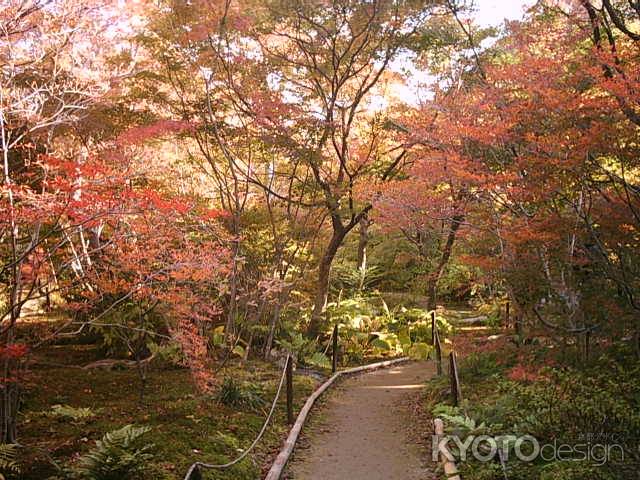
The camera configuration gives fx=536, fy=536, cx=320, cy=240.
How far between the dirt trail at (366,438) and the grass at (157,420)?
56 cm

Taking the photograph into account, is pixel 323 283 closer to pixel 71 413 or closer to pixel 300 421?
pixel 300 421

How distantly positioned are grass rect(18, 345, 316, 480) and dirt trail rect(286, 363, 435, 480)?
1.82 feet

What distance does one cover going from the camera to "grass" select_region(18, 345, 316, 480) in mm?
6184

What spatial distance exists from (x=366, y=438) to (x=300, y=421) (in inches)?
39.9

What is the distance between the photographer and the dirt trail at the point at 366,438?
6230 millimetres

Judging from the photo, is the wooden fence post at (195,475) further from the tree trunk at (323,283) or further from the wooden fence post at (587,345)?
the tree trunk at (323,283)

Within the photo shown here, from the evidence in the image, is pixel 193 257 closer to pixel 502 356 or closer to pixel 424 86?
pixel 502 356

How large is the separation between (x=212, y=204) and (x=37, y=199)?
1007 centimetres

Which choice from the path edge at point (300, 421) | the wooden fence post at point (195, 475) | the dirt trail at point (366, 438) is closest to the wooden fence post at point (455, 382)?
the dirt trail at point (366, 438)

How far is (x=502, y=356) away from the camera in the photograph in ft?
32.5

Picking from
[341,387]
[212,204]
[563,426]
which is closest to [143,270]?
[341,387]

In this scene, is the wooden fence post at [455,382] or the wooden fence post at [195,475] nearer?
the wooden fence post at [195,475]

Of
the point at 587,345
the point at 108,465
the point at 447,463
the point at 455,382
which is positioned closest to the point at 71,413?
the point at 108,465

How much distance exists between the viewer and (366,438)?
7.66m
